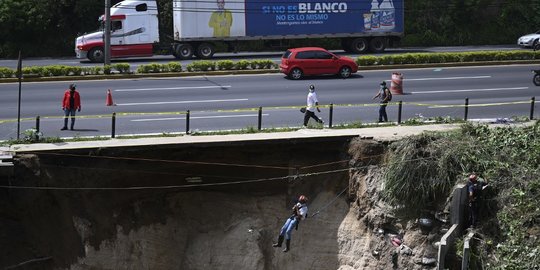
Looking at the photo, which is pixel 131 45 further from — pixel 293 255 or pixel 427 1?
pixel 293 255

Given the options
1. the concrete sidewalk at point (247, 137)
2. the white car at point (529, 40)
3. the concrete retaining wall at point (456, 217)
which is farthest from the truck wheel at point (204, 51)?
the concrete retaining wall at point (456, 217)

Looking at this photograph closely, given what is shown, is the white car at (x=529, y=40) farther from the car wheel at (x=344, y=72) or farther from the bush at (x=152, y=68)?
the bush at (x=152, y=68)

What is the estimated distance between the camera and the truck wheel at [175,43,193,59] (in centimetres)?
4453

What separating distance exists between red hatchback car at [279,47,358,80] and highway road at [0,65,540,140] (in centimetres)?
42

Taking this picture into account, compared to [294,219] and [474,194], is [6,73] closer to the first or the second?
[294,219]

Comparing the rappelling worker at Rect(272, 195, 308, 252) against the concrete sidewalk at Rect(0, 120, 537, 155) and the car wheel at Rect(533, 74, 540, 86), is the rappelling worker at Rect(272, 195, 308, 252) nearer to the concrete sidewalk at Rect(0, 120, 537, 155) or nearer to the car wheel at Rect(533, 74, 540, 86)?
the concrete sidewalk at Rect(0, 120, 537, 155)

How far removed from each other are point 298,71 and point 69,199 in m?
16.1

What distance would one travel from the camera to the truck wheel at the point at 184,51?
1753 inches

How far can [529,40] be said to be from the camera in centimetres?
4800

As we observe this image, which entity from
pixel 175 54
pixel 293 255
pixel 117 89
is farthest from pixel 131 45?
pixel 293 255

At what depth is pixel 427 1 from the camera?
54500mm

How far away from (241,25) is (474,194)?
26.8 meters

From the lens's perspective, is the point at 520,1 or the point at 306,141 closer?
the point at 306,141

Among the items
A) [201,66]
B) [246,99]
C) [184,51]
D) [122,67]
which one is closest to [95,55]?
[184,51]
